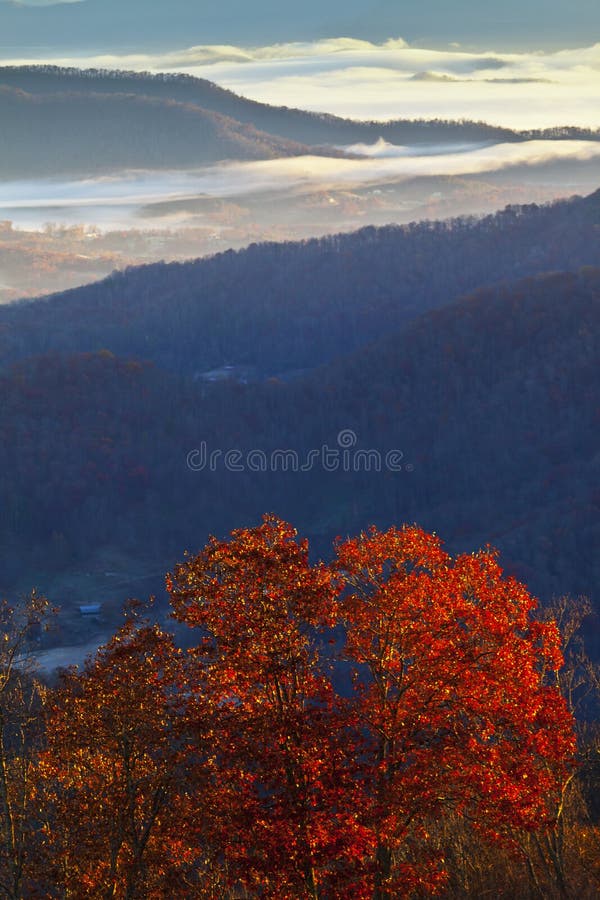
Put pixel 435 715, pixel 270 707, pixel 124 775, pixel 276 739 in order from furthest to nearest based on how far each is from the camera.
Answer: pixel 435 715, pixel 270 707, pixel 124 775, pixel 276 739

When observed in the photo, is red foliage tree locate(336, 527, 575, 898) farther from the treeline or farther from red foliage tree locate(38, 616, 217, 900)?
red foliage tree locate(38, 616, 217, 900)

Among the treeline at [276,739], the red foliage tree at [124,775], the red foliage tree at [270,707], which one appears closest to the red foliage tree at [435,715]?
the treeline at [276,739]

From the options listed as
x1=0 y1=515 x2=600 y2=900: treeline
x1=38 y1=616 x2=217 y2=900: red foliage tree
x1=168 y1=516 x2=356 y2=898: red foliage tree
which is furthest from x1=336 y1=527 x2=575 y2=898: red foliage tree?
x1=38 y1=616 x2=217 y2=900: red foliage tree

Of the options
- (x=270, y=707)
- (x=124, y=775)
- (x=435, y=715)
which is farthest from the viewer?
(x=435, y=715)

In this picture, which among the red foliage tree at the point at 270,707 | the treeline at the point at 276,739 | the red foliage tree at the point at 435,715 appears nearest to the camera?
the red foliage tree at the point at 270,707

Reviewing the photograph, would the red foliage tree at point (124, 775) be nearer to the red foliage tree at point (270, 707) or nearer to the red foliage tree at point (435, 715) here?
the red foliage tree at point (270, 707)

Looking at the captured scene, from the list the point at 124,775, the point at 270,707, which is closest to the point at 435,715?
the point at 270,707

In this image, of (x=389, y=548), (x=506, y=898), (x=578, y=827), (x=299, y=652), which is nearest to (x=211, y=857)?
(x=299, y=652)

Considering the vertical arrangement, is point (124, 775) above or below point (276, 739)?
below

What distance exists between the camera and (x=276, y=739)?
3672cm

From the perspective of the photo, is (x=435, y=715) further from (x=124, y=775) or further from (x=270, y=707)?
(x=124, y=775)

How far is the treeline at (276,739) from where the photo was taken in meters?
36.6

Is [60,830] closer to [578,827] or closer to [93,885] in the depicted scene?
[93,885]

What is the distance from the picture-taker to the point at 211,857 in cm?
3659
